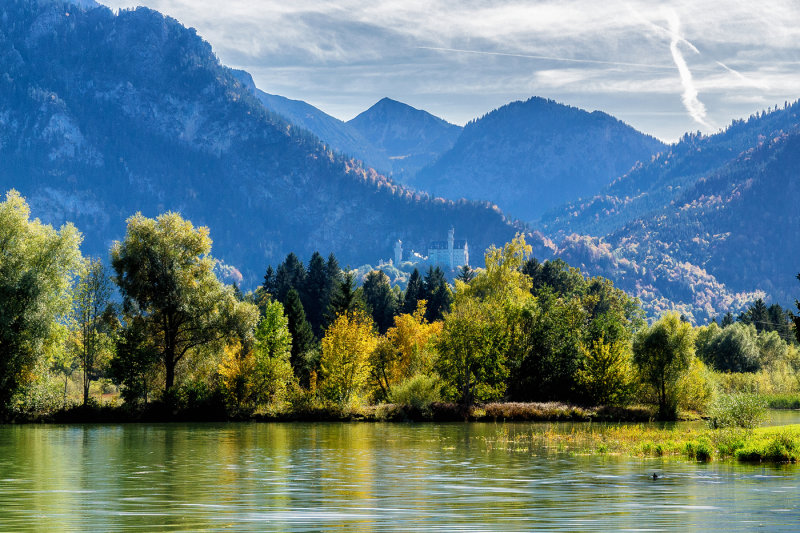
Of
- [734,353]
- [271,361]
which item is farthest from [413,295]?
[271,361]

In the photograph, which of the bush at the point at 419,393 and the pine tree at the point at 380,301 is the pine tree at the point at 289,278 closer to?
the pine tree at the point at 380,301

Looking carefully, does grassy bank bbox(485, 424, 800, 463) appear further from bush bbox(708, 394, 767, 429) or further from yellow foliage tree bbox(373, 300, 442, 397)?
yellow foliage tree bbox(373, 300, 442, 397)

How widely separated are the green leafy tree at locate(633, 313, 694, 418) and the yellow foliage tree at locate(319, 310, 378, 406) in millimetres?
26347

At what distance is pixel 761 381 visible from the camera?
124938mm

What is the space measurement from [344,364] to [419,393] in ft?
24.9

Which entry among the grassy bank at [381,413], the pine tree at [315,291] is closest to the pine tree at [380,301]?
the pine tree at [315,291]

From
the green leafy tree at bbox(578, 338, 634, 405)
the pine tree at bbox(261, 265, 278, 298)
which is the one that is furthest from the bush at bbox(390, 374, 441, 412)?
the pine tree at bbox(261, 265, 278, 298)

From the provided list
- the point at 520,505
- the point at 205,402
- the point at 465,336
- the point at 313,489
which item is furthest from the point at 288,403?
the point at 520,505

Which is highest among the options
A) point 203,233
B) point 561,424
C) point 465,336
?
point 203,233

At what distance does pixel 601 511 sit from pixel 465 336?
205 ft

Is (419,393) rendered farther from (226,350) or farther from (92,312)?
(92,312)

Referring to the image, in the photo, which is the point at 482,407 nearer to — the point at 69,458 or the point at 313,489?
the point at 69,458

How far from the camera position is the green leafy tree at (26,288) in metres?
76.5

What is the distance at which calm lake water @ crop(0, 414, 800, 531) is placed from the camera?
Answer: 22.6 m
